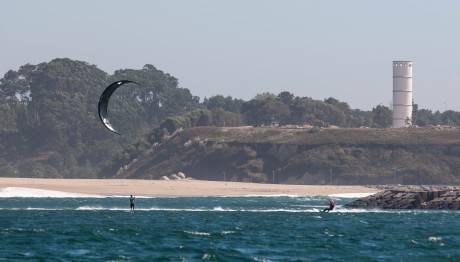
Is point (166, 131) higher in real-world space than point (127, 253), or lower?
higher

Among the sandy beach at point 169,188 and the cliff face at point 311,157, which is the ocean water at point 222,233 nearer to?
the sandy beach at point 169,188

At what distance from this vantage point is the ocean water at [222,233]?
52.7 meters

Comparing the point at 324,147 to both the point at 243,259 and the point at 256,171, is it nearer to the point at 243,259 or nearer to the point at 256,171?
the point at 256,171

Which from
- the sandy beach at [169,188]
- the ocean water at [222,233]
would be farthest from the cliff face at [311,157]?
the ocean water at [222,233]

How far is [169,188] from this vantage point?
439ft

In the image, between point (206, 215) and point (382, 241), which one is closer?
point (382, 241)

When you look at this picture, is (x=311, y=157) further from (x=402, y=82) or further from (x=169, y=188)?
(x=169, y=188)

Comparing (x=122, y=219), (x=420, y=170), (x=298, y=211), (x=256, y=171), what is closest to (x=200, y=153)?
(x=256, y=171)

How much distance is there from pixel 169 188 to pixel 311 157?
124 ft

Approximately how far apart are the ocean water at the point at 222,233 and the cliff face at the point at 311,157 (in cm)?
6719

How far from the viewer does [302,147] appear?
563 feet

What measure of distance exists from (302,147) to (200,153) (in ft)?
47.7

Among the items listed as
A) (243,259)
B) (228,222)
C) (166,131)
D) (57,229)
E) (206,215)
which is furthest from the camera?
(166,131)

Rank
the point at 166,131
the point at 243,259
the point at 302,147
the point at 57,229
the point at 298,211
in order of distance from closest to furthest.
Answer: the point at 243,259, the point at 57,229, the point at 298,211, the point at 302,147, the point at 166,131
